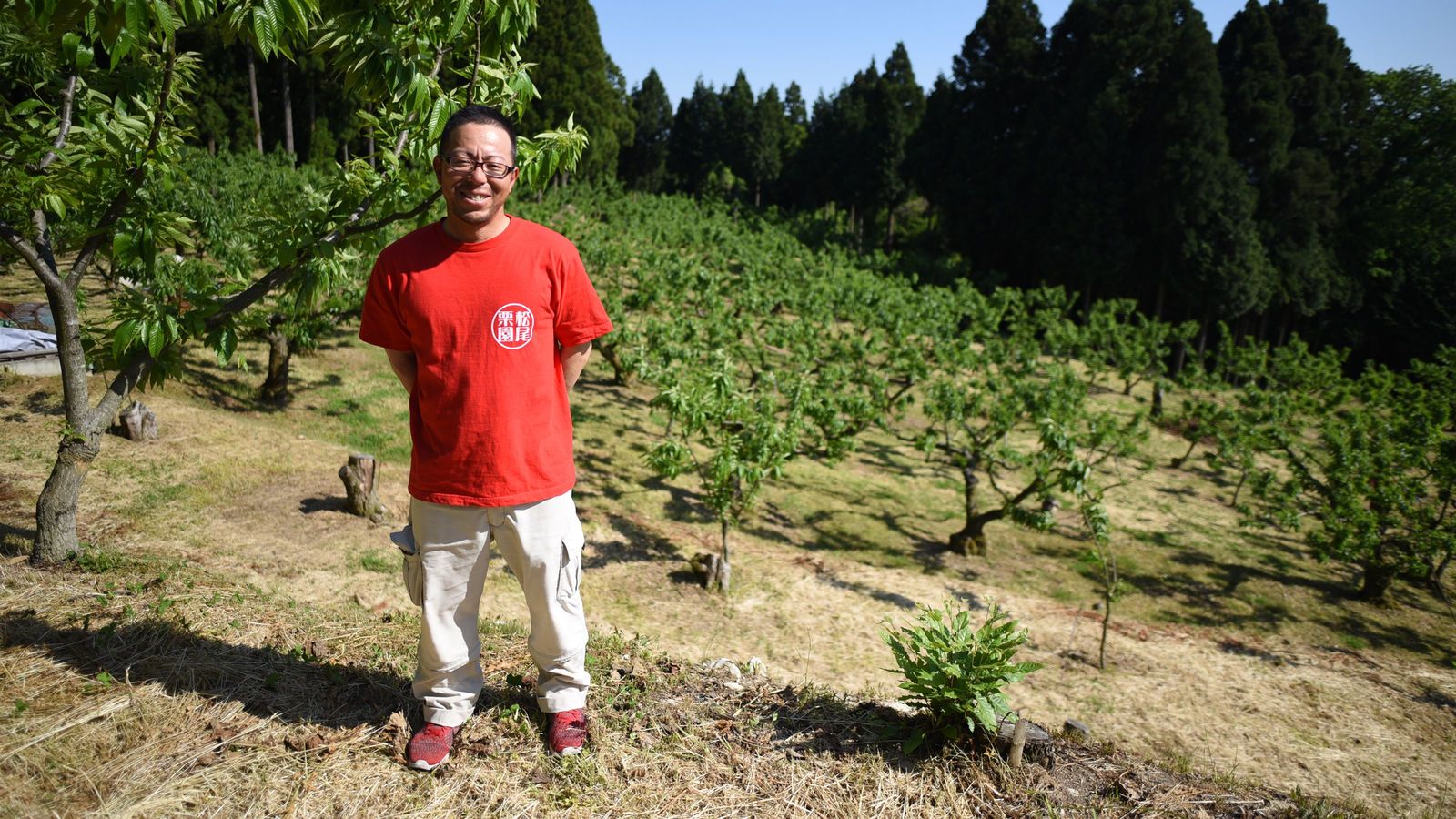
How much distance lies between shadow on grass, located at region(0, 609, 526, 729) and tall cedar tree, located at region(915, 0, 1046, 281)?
74.5 feet

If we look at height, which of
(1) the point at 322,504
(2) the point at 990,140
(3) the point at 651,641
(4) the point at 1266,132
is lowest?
(3) the point at 651,641

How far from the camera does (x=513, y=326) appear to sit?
2289 millimetres

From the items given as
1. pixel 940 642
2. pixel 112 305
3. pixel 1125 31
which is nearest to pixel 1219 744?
pixel 940 642

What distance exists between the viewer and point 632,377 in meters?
13.2

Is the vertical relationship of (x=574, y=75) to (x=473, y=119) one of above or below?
above

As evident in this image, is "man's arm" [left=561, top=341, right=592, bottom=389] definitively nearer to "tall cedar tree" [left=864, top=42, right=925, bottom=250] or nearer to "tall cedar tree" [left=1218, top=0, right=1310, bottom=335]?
"tall cedar tree" [left=1218, top=0, right=1310, bottom=335]

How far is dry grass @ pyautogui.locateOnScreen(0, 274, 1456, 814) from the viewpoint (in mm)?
2508

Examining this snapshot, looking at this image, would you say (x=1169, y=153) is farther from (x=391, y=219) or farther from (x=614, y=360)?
(x=391, y=219)

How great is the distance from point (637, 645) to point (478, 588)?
1.26 metres

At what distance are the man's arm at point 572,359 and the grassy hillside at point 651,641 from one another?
3.86ft

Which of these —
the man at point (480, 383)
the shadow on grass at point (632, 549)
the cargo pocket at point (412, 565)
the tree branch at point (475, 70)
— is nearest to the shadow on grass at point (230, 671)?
the man at point (480, 383)

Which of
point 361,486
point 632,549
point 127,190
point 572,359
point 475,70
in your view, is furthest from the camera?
point 632,549

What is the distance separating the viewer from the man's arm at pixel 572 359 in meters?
2.51

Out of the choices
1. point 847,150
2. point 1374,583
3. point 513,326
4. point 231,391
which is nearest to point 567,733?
point 513,326
